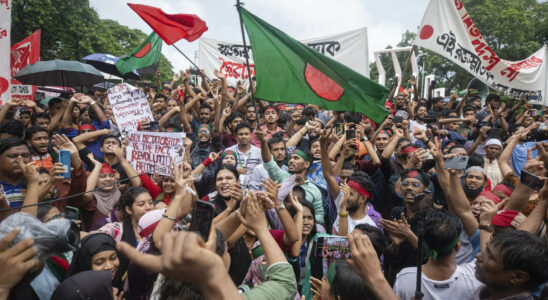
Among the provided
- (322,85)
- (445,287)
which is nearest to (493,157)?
(322,85)

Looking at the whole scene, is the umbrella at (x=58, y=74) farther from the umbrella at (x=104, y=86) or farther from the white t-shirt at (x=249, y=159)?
the white t-shirt at (x=249, y=159)

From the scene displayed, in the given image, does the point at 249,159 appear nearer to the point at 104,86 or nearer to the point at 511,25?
the point at 104,86

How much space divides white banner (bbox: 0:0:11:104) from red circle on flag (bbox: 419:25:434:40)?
22.1 ft

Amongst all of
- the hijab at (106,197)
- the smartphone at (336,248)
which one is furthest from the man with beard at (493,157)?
the hijab at (106,197)

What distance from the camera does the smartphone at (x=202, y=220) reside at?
1.41m

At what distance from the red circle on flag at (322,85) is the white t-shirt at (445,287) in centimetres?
206

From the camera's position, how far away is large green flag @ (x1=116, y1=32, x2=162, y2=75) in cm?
786

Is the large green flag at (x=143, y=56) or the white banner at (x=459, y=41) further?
the large green flag at (x=143, y=56)

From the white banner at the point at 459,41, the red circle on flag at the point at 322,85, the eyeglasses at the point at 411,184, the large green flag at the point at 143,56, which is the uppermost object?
the white banner at the point at 459,41

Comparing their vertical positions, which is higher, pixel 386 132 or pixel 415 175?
pixel 386 132

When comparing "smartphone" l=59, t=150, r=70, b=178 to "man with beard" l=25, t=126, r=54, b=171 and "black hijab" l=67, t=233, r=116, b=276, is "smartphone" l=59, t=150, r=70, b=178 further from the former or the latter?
"man with beard" l=25, t=126, r=54, b=171

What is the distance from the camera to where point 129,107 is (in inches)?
251

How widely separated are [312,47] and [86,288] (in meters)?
8.27

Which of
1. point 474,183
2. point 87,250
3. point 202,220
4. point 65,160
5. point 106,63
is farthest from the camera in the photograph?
point 106,63
